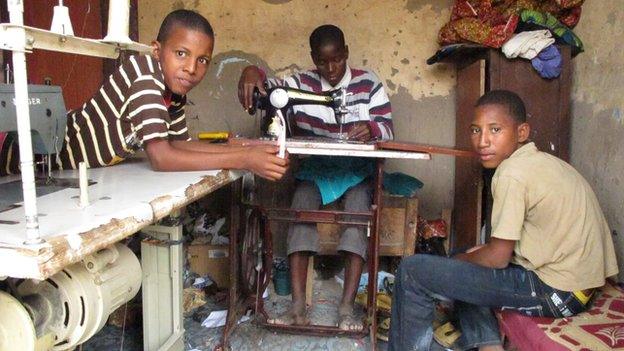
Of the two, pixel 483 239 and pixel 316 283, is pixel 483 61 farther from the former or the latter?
pixel 316 283

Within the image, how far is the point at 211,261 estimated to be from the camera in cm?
323

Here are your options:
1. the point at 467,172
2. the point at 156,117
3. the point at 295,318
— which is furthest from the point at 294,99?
the point at 467,172

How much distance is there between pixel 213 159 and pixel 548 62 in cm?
203

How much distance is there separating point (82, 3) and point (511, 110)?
306cm

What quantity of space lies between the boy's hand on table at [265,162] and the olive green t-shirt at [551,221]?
802 mm

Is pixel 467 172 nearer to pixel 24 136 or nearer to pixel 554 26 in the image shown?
pixel 554 26

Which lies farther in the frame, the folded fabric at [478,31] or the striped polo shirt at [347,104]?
the striped polo shirt at [347,104]

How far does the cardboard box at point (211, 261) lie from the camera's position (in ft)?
10.6

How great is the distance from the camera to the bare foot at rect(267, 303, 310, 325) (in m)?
2.62

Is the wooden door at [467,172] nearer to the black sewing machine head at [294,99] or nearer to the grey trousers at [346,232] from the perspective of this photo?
the grey trousers at [346,232]

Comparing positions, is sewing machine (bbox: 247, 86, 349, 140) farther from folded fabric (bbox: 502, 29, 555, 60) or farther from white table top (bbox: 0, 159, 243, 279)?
folded fabric (bbox: 502, 29, 555, 60)

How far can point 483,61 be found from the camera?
3.01 meters

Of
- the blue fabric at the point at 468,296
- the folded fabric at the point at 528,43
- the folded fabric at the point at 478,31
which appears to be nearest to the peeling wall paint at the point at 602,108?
the folded fabric at the point at 528,43

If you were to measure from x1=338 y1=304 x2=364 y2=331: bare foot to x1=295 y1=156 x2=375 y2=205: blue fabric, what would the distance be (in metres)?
0.55
